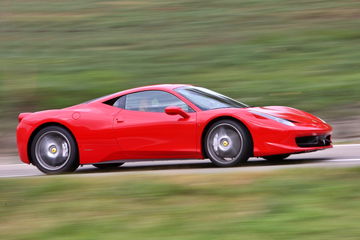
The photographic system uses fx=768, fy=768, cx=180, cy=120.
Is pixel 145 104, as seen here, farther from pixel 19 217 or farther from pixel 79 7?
pixel 79 7

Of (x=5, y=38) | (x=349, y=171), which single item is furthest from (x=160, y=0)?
(x=349, y=171)

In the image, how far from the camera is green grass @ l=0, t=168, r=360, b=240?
6.57 meters

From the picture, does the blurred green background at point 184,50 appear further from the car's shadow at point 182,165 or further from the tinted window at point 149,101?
the tinted window at point 149,101

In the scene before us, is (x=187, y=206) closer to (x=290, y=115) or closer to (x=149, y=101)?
(x=290, y=115)

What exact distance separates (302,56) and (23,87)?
6.94 meters

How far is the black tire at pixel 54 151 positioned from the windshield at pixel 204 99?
170cm

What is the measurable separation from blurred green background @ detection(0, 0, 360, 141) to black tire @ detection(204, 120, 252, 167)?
512 cm

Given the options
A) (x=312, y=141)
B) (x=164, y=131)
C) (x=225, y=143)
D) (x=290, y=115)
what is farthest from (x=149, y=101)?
(x=312, y=141)

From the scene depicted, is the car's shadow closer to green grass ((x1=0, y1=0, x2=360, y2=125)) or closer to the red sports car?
the red sports car

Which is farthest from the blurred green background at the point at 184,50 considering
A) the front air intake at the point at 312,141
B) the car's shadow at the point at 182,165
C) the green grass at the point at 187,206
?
the green grass at the point at 187,206

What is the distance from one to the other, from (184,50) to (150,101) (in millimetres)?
10431

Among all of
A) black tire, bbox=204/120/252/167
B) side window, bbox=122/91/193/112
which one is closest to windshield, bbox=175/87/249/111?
side window, bbox=122/91/193/112

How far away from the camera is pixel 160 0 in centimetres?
2706

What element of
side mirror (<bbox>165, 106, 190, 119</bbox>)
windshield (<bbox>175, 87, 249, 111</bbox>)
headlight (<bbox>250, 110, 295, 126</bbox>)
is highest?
windshield (<bbox>175, 87, 249, 111</bbox>)
